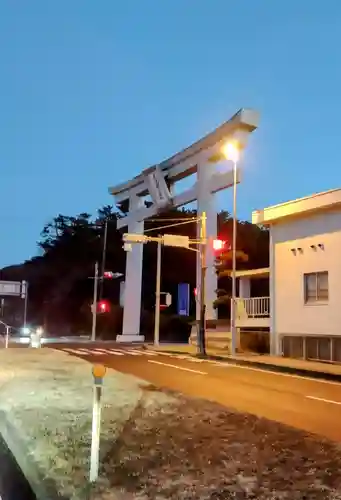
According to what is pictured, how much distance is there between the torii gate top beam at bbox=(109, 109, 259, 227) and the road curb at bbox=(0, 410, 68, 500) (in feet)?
92.2

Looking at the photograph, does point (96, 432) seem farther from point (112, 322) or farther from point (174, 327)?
point (112, 322)

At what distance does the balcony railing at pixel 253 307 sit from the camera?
28.5 meters

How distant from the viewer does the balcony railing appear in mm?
28550

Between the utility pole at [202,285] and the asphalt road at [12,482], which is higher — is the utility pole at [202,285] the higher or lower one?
the higher one

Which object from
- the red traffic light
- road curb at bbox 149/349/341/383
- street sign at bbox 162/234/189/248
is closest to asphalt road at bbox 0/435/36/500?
road curb at bbox 149/349/341/383

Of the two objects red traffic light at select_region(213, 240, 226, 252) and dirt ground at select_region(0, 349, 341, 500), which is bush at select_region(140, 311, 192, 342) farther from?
dirt ground at select_region(0, 349, 341, 500)

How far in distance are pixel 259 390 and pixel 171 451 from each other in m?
7.82

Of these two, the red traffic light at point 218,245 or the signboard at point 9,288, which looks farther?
the signboard at point 9,288

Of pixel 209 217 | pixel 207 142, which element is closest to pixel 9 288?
pixel 209 217

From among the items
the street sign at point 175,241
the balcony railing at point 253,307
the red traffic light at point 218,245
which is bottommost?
the balcony railing at point 253,307

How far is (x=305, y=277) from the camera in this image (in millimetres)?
25078

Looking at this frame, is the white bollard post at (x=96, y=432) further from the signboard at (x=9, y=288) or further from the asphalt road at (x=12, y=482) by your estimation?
the signboard at (x=9, y=288)

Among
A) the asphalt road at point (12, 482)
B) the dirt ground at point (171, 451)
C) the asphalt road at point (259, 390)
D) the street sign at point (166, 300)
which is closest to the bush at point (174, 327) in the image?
the street sign at point (166, 300)

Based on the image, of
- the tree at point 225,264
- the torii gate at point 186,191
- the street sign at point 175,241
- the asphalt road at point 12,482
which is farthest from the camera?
the torii gate at point 186,191
